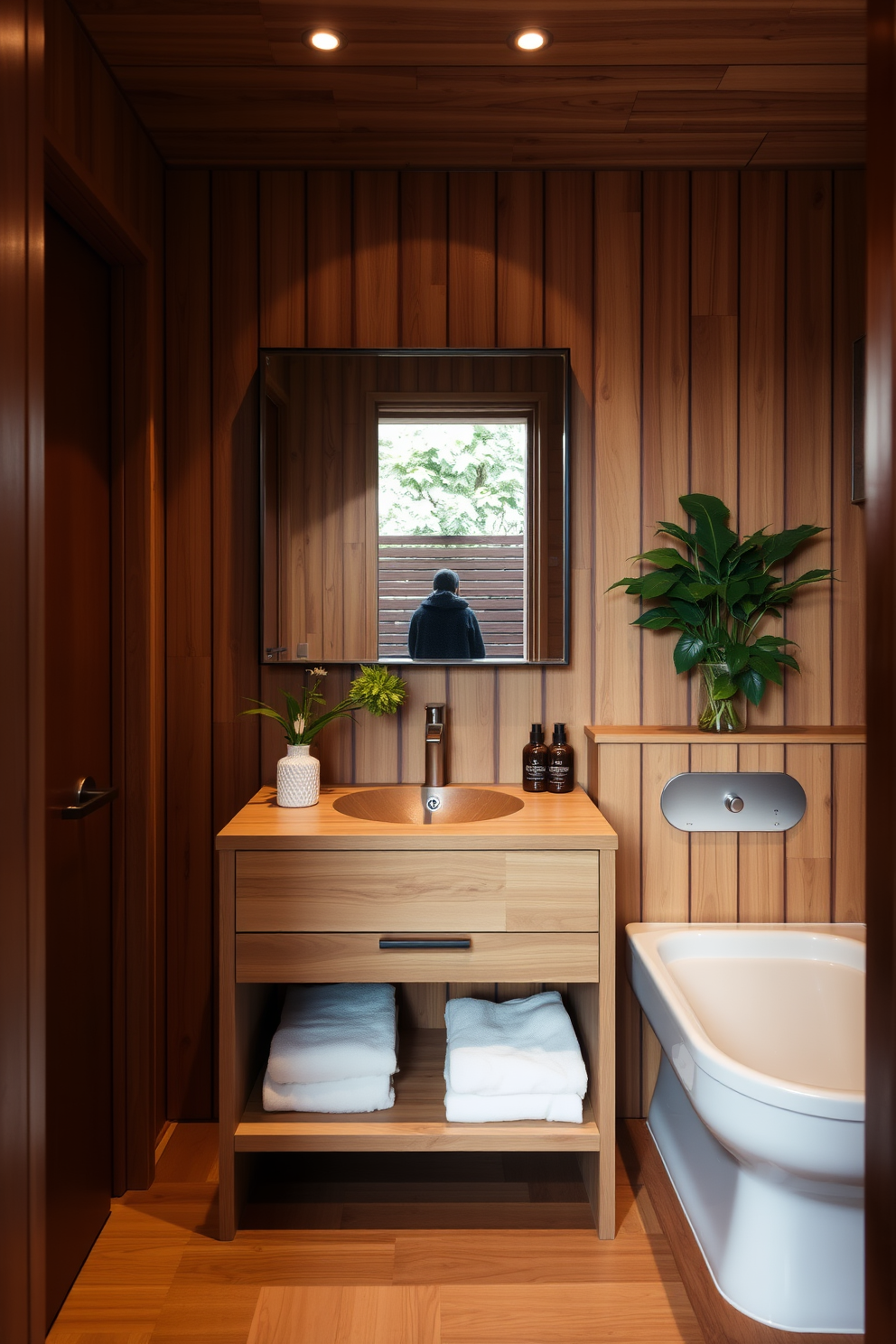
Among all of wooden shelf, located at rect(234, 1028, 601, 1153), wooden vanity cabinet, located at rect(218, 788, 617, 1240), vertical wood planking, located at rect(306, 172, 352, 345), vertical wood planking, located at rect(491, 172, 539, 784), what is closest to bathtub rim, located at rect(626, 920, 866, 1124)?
wooden vanity cabinet, located at rect(218, 788, 617, 1240)

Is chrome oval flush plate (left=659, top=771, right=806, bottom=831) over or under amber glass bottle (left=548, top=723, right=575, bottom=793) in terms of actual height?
under

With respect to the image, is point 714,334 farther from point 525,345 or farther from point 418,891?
point 418,891

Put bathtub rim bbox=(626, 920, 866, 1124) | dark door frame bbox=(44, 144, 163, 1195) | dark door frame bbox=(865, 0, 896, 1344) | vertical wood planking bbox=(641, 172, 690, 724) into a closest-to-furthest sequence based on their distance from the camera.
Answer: dark door frame bbox=(865, 0, 896, 1344) < bathtub rim bbox=(626, 920, 866, 1124) < dark door frame bbox=(44, 144, 163, 1195) < vertical wood planking bbox=(641, 172, 690, 724)

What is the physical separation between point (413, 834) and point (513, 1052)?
0.52 meters

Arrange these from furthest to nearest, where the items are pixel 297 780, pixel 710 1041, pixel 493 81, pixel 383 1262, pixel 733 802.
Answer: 1. pixel 733 802
2. pixel 297 780
3. pixel 493 81
4. pixel 383 1262
5. pixel 710 1041

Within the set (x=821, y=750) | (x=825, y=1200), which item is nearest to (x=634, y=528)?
(x=821, y=750)

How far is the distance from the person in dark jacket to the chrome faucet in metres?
0.14

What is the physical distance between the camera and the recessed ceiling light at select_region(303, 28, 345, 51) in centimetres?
172

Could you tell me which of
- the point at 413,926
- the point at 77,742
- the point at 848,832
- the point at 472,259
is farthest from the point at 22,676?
the point at 848,832

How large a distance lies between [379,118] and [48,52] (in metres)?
0.71

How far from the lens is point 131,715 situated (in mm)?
2041

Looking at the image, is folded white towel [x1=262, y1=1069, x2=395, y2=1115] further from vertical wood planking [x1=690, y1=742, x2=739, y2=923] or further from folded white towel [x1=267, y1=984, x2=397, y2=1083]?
vertical wood planking [x1=690, y1=742, x2=739, y2=923]

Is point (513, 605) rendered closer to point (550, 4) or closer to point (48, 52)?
point (550, 4)

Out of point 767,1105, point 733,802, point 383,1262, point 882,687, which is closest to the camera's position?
point 882,687
